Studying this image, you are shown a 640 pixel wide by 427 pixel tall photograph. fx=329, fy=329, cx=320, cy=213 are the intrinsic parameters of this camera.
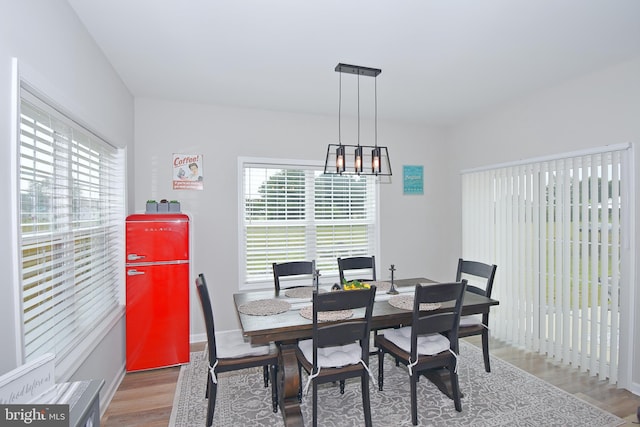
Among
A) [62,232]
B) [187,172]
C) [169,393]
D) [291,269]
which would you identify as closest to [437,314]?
[291,269]

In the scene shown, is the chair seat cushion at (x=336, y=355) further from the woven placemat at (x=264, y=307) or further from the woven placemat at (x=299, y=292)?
the woven placemat at (x=299, y=292)

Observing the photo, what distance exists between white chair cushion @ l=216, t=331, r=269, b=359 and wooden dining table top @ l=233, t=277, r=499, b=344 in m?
0.16

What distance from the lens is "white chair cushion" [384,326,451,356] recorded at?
2326 millimetres

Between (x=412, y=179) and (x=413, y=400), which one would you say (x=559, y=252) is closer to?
(x=412, y=179)

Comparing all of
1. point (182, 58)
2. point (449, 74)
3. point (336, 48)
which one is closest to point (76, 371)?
point (182, 58)

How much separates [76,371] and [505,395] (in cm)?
304

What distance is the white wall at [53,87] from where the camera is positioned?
1.38 m

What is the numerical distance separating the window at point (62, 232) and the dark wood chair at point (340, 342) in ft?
4.74

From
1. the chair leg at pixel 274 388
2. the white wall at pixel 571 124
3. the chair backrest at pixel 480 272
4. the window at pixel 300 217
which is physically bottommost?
the chair leg at pixel 274 388

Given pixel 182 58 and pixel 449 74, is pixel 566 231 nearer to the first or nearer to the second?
pixel 449 74

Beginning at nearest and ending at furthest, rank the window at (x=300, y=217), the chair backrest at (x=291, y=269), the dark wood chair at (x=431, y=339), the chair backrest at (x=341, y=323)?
the chair backrest at (x=341, y=323) → the dark wood chair at (x=431, y=339) → the chair backrest at (x=291, y=269) → the window at (x=300, y=217)

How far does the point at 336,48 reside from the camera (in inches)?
97.4

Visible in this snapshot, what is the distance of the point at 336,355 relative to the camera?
7.17 feet

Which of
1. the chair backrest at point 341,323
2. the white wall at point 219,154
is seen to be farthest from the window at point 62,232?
the chair backrest at point 341,323
